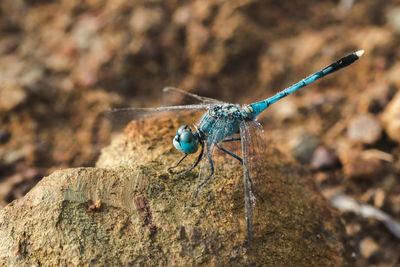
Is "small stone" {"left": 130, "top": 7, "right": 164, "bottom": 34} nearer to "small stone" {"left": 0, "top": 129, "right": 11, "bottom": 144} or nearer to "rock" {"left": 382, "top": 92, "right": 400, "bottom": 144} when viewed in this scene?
"small stone" {"left": 0, "top": 129, "right": 11, "bottom": 144}

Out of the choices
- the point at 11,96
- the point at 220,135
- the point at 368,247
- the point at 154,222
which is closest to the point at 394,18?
the point at 368,247

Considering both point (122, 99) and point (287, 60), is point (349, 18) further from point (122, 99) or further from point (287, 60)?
point (122, 99)

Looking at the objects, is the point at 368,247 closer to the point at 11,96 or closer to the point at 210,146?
the point at 210,146

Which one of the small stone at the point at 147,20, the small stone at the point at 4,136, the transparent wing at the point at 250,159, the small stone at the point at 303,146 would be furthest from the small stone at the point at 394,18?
the small stone at the point at 4,136

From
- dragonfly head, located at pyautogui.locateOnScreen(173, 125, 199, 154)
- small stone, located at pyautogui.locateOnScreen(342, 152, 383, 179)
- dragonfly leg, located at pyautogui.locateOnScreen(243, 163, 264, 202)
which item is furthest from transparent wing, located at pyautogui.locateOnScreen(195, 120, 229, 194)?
small stone, located at pyautogui.locateOnScreen(342, 152, 383, 179)

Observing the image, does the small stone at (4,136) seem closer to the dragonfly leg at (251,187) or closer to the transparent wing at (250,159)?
the transparent wing at (250,159)

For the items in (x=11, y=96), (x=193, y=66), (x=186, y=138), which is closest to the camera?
(x=186, y=138)
